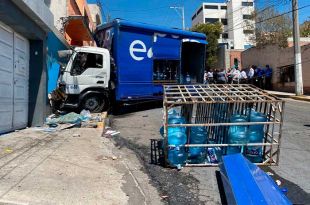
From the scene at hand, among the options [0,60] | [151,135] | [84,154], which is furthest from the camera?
[151,135]

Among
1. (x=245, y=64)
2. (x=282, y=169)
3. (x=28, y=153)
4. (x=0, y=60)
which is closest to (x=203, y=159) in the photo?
(x=282, y=169)

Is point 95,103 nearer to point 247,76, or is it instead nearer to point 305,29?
point 247,76

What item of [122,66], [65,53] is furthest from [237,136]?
[65,53]

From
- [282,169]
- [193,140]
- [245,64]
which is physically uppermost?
[245,64]

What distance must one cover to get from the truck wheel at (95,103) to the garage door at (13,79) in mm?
2989

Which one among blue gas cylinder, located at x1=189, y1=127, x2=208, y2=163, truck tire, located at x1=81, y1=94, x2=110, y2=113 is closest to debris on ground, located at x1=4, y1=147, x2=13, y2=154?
blue gas cylinder, located at x1=189, y1=127, x2=208, y2=163

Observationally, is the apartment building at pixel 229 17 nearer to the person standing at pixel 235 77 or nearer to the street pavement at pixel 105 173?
the person standing at pixel 235 77

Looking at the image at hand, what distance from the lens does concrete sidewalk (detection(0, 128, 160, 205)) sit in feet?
17.6

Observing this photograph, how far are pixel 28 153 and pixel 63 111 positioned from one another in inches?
266

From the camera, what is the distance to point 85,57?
14359mm

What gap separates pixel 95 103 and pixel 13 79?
4417mm

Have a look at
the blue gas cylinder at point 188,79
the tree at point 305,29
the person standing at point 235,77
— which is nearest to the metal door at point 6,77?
the blue gas cylinder at point 188,79

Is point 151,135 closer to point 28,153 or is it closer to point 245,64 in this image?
point 28,153

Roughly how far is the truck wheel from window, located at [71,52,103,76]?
911mm
